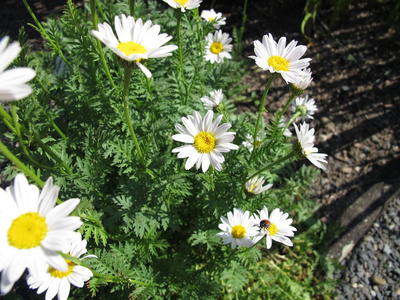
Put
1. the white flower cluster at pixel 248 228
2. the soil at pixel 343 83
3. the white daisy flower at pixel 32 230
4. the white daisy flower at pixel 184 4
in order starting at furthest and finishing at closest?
1. the soil at pixel 343 83
2. the white flower cluster at pixel 248 228
3. the white daisy flower at pixel 184 4
4. the white daisy flower at pixel 32 230

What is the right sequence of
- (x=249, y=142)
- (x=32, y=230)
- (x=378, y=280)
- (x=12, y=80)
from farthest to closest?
(x=378, y=280)
(x=249, y=142)
(x=32, y=230)
(x=12, y=80)

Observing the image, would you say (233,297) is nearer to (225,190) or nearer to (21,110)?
(225,190)

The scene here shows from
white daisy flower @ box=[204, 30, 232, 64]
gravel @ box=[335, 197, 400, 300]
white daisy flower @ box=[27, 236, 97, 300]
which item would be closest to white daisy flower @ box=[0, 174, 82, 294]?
white daisy flower @ box=[27, 236, 97, 300]

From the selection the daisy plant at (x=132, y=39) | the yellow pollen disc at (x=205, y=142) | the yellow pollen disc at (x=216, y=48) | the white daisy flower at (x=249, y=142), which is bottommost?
the yellow pollen disc at (x=205, y=142)

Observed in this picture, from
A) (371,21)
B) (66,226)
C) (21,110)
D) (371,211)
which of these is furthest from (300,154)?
(371,21)

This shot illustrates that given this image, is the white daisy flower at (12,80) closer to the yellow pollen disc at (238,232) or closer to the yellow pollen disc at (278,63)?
the yellow pollen disc at (278,63)

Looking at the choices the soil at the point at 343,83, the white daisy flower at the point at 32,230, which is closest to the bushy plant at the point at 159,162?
the white daisy flower at the point at 32,230

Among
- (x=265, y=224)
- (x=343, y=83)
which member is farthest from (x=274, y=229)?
(x=343, y=83)

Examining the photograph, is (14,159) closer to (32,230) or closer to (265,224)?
(32,230)
